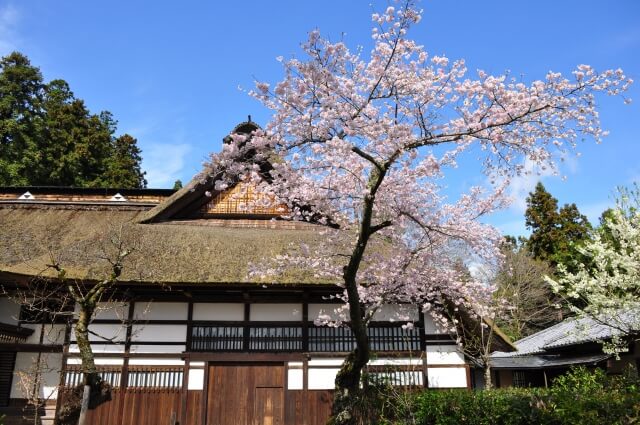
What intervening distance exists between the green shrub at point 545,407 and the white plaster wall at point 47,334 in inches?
320

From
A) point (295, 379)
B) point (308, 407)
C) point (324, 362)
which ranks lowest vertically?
point (308, 407)

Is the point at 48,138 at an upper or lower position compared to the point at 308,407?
upper

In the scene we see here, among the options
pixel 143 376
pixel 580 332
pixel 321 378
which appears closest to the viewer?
pixel 143 376

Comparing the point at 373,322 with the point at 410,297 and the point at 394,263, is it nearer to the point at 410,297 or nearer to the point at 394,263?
the point at 410,297

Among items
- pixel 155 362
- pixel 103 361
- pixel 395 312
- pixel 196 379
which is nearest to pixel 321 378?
pixel 395 312

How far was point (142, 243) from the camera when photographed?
12.5m

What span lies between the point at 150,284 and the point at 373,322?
5.14 m

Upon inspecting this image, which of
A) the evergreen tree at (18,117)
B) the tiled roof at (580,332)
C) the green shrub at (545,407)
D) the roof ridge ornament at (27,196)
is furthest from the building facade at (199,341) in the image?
the evergreen tree at (18,117)

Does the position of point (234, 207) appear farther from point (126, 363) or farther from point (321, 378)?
point (321, 378)

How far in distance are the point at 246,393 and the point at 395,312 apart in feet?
12.8

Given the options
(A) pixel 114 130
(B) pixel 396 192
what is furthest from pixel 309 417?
(A) pixel 114 130

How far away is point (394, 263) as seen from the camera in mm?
10266

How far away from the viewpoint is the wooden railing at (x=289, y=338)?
38.3 feet

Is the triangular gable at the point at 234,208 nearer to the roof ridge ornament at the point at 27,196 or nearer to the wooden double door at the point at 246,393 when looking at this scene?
the wooden double door at the point at 246,393
